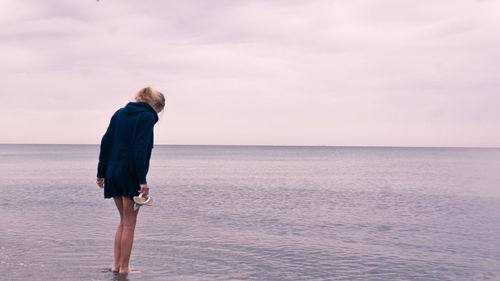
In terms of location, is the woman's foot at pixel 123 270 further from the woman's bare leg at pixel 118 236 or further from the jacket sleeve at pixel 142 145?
the jacket sleeve at pixel 142 145

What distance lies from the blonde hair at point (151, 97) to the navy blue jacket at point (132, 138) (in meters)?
0.08

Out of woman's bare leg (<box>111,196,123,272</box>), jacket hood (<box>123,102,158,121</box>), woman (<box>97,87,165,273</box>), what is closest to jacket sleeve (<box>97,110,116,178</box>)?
woman (<box>97,87,165,273</box>)

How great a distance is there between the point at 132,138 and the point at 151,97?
1.95 ft

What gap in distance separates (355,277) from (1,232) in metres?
7.65

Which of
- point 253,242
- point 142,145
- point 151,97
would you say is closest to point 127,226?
point 142,145

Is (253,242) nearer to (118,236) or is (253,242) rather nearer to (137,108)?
(118,236)

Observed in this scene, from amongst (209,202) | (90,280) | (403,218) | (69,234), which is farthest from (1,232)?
(403,218)

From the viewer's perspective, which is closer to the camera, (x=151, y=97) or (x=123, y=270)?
(x=151, y=97)

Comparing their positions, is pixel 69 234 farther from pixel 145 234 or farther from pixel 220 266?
pixel 220 266

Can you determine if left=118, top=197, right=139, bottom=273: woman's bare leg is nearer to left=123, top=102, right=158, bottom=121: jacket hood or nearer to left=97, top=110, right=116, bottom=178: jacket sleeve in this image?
left=97, top=110, right=116, bottom=178: jacket sleeve

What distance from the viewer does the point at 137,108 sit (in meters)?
5.91

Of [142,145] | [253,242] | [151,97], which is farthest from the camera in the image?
[253,242]

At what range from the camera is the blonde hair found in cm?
603

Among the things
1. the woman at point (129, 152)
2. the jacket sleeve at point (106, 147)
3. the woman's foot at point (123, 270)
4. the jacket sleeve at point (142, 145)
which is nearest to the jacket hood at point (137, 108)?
the woman at point (129, 152)
